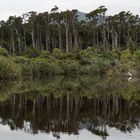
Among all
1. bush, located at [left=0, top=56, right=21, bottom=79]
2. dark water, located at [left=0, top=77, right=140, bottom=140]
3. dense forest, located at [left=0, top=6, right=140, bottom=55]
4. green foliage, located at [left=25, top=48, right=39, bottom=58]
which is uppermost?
dense forest, located at [left=0, top=6, right=140, bottom=55]

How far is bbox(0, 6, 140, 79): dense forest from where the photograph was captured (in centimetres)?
6619

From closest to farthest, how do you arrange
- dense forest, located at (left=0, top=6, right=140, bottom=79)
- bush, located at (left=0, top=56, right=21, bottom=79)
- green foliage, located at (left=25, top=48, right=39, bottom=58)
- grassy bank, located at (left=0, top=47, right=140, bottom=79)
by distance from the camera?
bush, located at (left=0, top=56, right=21, bottom=79) < grassy bank, located at (left=0, top=47, right=140, bottom=79) < dense forest, located at (left=0, top=6, right=140, bottom=79) < green foliage, located at (left=25, top=48, right=39, bottom=58)

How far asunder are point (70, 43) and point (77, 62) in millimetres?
17200

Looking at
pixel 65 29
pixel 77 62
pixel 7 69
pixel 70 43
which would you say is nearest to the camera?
pixel 7 69

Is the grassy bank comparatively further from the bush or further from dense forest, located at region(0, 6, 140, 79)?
the bush

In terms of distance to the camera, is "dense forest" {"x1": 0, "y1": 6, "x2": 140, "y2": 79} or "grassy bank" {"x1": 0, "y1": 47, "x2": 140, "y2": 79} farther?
"dense forest" {"x1": 0, "y1": 6, "x2": 140, "y2": 79}

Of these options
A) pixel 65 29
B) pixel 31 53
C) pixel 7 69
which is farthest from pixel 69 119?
pixel 65 29

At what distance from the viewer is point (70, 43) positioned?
85.8m

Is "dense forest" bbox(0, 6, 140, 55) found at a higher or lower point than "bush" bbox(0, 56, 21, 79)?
higher

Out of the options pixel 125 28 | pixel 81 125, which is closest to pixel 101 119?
pixel 81 125

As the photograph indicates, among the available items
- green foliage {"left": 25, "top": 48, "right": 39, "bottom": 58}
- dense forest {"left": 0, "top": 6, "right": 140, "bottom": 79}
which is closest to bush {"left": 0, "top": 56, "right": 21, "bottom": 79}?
dense forest {"left": 0, "top": 6, "right": 140, "bottom": 79}

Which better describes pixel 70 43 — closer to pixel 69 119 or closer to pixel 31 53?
pixel 31 53

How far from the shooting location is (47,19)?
84.9 meters

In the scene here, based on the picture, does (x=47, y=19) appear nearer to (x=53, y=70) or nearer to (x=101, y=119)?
(x=53, y=70)
